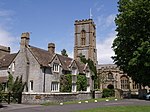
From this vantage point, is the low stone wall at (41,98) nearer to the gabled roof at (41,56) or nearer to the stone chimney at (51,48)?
the gabled roof at (41,56)

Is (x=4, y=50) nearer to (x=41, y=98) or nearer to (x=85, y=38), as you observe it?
(x=41, y=98)

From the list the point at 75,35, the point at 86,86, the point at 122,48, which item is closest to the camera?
the point at 122,48

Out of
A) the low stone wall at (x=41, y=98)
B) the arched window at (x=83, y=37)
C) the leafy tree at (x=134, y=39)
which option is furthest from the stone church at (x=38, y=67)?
the arched window at (x=83, y=37)

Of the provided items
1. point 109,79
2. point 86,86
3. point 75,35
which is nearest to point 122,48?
point 86,86

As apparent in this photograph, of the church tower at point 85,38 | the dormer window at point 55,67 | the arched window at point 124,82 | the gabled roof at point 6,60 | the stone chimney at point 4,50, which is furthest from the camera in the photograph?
the church tower at point 85,38

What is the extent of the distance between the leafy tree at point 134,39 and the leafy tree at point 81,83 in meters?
9.05

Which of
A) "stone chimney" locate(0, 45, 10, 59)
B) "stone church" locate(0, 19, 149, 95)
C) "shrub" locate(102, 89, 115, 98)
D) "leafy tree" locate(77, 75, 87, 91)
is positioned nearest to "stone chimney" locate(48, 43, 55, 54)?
"stone church" locate(0, 19, 149, 95)

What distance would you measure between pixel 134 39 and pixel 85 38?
64.3 meters

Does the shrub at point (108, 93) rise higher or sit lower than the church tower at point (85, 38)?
lower

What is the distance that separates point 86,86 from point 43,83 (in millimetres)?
12159

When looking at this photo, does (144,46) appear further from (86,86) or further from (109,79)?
(109,79)

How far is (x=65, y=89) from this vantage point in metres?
46.6

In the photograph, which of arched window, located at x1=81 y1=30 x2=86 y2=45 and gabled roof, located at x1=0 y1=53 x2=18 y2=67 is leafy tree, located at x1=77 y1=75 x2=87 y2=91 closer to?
gabled roof, located at x1=0 y1=53 x2=18 y2=67

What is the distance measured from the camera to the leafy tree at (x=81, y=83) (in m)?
49.6
